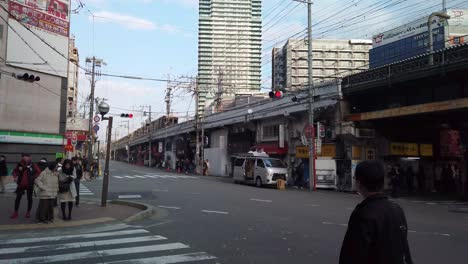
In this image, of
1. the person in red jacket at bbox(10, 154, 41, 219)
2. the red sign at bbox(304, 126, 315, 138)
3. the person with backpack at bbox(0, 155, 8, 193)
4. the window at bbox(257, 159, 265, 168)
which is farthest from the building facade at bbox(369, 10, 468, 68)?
the person in red jacket at bbox(10, 154, 41, 219)

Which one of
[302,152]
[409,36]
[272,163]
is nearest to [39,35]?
[272,163]

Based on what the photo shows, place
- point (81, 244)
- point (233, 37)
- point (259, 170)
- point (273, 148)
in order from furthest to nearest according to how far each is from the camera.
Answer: point (273, 148) → point (233, 37) → point (259, 170) → point (81, 244)

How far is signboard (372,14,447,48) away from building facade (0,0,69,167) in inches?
1261

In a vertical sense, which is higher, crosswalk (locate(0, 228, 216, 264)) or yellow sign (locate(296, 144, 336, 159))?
yellow sign (locate(296, 144, 336, 159))

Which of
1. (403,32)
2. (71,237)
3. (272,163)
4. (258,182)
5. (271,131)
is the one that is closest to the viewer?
(71,237)

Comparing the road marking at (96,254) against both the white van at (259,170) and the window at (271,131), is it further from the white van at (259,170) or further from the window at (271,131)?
the window at (271,131)

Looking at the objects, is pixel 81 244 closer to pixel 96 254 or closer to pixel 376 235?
pixel 96 254

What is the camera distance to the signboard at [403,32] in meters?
42.8

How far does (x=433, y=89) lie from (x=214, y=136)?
1299 inches

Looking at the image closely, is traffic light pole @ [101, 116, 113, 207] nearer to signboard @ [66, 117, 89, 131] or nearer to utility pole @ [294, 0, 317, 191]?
utility pole @ [294, 0, 317, 191]

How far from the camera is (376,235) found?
317cm

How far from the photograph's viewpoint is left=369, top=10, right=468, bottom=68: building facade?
41356mm

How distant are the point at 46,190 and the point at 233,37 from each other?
2789 centimetres

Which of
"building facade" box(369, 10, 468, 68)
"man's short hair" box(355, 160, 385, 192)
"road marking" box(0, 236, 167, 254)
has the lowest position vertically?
"road marking" box(0, 236, 167, 254)
